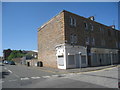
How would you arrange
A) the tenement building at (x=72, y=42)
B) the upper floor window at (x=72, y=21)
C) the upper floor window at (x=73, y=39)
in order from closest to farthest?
1. the tenement building at (x=72, y=42)
2. the upper floor window at (x=73, y=39)
3. the upper floor window at (x=72, y=21)

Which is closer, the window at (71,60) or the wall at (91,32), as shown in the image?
the window at (71,60)

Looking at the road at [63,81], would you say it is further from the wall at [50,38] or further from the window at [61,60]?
the wall at [50,38]

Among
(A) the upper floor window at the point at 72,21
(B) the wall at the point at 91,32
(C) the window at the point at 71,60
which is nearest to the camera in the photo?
(C) the window at the point at 71,60

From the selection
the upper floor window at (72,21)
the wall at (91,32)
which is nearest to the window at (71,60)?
the wall at (91,32)

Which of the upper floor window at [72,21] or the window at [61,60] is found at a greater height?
the upper floor window at [72,21]

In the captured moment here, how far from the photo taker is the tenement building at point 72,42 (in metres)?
20.2

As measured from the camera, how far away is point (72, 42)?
21.0 meters

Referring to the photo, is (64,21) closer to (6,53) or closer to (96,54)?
(96,54)

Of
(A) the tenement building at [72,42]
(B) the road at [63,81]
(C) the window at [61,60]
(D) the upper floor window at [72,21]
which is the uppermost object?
(D) the upper floor window at [72,21]

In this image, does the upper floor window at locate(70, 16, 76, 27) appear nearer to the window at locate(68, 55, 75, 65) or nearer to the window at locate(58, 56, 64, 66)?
the window at locate(68, 55, 75, 65)

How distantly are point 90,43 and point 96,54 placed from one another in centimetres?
317

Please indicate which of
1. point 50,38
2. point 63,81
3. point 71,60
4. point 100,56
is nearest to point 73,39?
point 71,60

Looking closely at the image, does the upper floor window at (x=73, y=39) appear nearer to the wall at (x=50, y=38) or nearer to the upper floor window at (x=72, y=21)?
the wall at (x=50, y=38)

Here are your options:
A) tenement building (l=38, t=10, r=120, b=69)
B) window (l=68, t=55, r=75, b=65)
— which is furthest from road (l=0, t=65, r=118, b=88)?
window (l=68, t=55, r=75, b=65)
